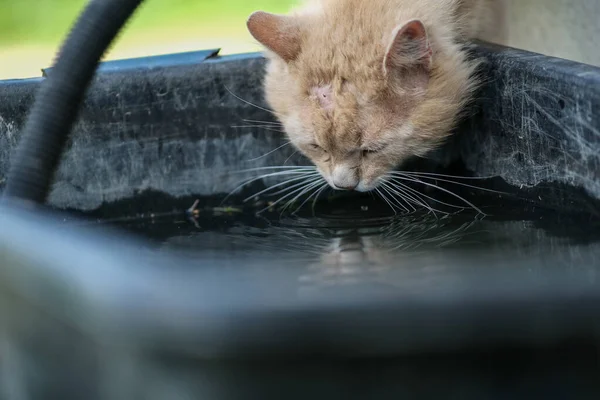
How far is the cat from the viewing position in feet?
8.80

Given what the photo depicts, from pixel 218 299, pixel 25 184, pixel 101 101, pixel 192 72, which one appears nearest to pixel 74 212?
pixel 101 101

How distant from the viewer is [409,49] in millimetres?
2604

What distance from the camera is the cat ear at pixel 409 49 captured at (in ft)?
8.20

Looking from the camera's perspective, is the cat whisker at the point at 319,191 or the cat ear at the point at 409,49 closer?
the cat ear at the point at 409,49

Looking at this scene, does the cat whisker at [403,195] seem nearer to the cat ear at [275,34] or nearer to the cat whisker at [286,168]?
the cat whisker at [286,168]

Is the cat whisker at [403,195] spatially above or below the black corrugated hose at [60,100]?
below

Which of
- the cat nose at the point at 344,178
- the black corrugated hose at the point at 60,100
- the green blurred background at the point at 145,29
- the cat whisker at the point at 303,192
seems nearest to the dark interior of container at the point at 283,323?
the black corrugated hose at the point at 60,100

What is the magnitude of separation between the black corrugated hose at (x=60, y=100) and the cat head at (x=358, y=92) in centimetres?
116

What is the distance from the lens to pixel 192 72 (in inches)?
115

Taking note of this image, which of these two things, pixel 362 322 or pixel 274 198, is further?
pixel 274 198

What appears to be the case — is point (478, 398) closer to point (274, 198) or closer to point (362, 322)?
point (362, 322)

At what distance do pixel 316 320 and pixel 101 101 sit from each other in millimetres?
2104

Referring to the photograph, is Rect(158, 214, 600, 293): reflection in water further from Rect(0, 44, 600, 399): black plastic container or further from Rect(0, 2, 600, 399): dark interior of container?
Rect(0, 44, 600, 399): black plastic container

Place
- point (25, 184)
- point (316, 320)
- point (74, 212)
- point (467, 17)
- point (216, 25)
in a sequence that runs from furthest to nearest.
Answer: point (216, 25) < point (467, 17) < point (74, 212) < point (25, 184) < point (316, 320)
